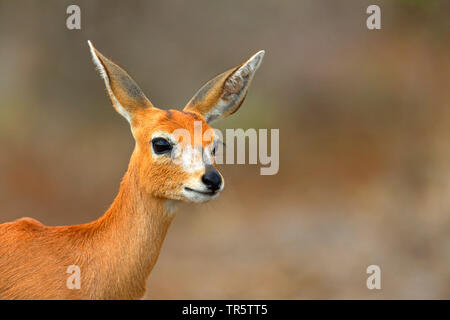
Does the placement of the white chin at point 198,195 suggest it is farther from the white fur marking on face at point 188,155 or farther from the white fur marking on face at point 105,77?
the white fur marking on face at point 105,77

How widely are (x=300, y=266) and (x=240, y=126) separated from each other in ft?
8.83

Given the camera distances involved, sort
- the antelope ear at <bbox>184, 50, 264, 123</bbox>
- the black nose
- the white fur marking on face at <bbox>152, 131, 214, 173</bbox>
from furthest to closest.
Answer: the antelope ear at <bbox>184, 50, 264, 123</bbox> < the white fur marking on face at <bbox>152, 131, 214, 173</bbox> < the black nose

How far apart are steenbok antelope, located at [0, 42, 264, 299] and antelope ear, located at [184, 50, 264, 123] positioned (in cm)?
1

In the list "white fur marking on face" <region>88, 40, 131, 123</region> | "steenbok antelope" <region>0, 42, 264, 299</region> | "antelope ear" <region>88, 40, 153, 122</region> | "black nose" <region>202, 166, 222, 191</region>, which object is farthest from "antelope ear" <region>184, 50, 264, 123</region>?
"black nose" <region>202, 166, 222, 191</region>

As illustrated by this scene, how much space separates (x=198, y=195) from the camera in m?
3.79

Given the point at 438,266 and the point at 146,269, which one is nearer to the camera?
the point at 146,269

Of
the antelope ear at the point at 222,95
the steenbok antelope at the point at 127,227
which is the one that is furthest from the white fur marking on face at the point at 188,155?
the antelope ear at the point at 222,95

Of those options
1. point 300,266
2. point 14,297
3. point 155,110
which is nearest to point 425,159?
point 300,266

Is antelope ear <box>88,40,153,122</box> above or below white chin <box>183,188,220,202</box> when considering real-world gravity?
above

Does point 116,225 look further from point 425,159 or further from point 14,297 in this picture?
point 425,159

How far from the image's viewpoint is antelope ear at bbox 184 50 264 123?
4.24 m

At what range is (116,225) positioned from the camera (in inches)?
164

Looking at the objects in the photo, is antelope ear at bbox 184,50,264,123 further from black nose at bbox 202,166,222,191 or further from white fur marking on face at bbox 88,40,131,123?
black nose at bbox 202,166,222,191

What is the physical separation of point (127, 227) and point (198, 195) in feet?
2.13
